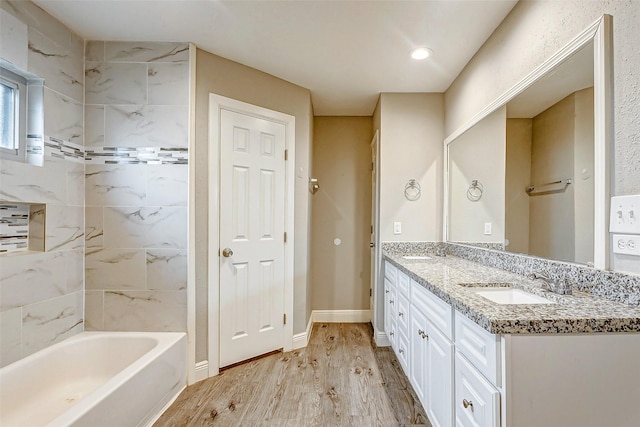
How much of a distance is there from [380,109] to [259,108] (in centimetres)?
112

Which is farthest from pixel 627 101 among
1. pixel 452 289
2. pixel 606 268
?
pixel 452 289

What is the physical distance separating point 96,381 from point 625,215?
2.81m

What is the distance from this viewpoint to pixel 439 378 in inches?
53.1

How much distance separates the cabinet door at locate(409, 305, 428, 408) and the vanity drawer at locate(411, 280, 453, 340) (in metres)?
0.06

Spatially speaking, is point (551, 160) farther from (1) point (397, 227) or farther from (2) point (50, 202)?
(2) point (50, 202)

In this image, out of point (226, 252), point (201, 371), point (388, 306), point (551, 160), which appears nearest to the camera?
point (551, 160)

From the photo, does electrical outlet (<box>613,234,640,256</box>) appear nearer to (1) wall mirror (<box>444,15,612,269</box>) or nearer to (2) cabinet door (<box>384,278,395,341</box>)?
(1) wall mirror (<box>444,15,612,269</box>)

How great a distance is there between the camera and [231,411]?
1.77m

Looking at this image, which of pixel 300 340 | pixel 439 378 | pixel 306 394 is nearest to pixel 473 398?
pixel 439 378

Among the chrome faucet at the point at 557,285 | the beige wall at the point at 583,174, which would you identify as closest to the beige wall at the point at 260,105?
the chrome faucet at the point at 557,285

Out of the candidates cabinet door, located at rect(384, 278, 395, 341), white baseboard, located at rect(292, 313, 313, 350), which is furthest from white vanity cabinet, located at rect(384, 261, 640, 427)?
white baseboard, located at rect(292, 313, 313, 350)

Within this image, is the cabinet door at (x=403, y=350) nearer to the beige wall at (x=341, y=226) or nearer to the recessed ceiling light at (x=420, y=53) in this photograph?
the beige wall at (x=341, y=226)

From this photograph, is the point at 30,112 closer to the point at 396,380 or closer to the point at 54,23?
the point at 54,23

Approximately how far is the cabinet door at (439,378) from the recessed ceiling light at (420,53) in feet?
5.84
